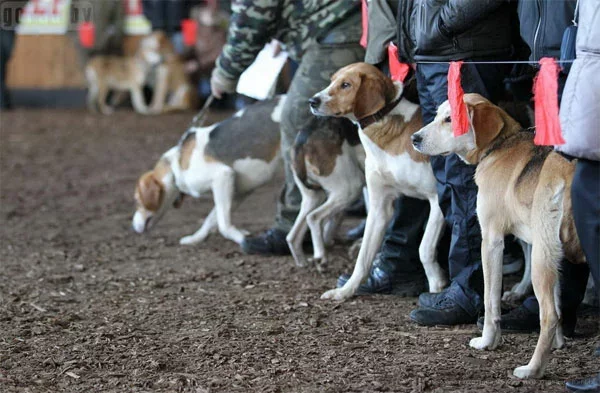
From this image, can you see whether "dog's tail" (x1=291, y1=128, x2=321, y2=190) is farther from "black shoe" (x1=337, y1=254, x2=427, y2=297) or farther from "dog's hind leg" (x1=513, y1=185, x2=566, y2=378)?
"dog's hind leg" (x1=513, y1=185, x2=566, y2=378)

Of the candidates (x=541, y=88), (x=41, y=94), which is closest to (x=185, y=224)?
(x=541, y=88)

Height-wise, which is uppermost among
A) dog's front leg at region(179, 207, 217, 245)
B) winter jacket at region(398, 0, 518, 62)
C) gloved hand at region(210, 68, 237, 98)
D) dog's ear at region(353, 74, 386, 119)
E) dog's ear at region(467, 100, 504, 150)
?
winter jacket at region(398, 0, 518, 62)

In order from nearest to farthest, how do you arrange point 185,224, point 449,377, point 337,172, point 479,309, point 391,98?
point 449,377 < point 479,309 < point 391,98 < point 337,172 < point 185,224

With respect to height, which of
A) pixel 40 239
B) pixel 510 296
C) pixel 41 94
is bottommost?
pixel 41 94

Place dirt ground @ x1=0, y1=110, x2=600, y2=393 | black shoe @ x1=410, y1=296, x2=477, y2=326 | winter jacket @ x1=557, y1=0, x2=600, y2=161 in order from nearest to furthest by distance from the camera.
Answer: winter jacket @ x1=557, y1=0, x2=600, y2=161
dirt ground @ x1=0, y1=110, x2=600, y2=393
black shoe @ x1=410, y1=296, x2=477, y2=326

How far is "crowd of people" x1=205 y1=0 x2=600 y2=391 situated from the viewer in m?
3.47

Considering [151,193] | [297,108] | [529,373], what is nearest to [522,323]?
[529,373]

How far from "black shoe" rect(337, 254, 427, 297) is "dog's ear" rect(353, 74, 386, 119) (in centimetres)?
98

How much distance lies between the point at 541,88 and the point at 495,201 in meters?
0.70

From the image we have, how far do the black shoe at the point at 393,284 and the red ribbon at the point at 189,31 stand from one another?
10559 millimetres

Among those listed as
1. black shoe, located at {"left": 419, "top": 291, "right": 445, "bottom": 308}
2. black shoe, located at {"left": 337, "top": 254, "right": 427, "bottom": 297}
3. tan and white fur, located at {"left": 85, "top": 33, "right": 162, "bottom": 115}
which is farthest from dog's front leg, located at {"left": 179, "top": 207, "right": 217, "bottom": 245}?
tan and white fur, located at {"left": 85, "top": 33, "right": 162, "bottom": 115}

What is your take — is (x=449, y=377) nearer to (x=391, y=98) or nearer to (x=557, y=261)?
(x=557, y=261)

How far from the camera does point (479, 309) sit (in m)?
4.78

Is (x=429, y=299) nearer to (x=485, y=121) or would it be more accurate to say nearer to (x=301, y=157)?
(x=485, y=121)
